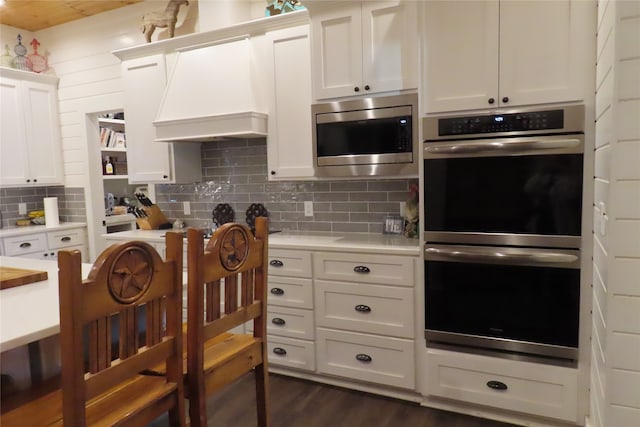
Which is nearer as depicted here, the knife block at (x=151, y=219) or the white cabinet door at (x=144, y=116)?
the white cabinet door at (x=144, y=116)

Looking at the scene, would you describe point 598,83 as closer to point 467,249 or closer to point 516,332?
point 467,249

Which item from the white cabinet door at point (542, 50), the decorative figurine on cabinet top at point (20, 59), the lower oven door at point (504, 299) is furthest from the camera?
the decorative figurine on cabinet top at point (20, 59)

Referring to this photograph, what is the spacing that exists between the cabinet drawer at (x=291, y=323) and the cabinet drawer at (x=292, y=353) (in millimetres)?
42

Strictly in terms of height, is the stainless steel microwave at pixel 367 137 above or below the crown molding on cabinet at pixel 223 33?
below

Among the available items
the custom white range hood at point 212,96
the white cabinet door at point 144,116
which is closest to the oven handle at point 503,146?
the custom white range hood at point 212,96

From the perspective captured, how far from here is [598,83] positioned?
1991mm

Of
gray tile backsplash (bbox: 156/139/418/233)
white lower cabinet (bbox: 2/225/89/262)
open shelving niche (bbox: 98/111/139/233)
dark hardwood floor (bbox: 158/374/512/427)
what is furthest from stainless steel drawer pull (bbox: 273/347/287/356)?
open shelving niche (bbox: 98/111/139/233)

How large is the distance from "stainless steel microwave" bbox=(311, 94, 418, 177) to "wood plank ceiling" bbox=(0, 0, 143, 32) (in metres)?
2.54

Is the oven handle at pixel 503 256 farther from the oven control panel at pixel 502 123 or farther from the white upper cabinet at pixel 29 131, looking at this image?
the white upper cabinet at pixel 29 131

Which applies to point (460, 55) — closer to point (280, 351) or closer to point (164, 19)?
point (280, 351)

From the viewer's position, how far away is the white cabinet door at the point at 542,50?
2078mm

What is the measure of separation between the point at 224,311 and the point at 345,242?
4.46ft

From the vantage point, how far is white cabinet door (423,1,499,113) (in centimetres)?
225

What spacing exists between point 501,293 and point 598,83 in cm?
111
